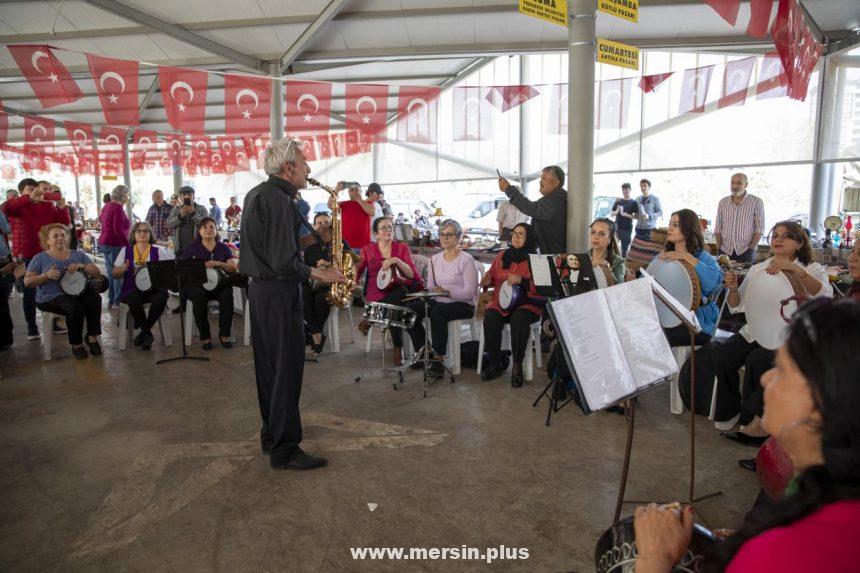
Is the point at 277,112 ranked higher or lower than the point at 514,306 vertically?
higher

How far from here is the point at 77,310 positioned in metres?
6.06

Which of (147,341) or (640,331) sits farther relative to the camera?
(147,341)

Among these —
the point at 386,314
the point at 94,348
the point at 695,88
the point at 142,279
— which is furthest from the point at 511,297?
the point at 695,88

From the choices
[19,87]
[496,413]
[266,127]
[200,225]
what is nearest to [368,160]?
[266,127]

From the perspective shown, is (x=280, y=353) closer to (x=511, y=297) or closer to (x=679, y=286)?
(x=511, y=297)

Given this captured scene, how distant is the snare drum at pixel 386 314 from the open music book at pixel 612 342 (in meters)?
2.71

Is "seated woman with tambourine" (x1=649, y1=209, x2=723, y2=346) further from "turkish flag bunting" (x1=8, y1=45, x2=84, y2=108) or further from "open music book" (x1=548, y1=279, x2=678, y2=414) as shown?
"turkish flag bunting" (x1=8, y1=45, x2=84, y2=108)

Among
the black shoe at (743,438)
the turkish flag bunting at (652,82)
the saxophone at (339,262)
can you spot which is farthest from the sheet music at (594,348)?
the turkish flag bunting at (652,82)

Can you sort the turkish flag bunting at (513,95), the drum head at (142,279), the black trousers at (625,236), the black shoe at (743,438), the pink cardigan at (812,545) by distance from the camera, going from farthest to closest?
the black trousers at (625,236)
the turkish flag bunting at (513,95)
the drum head at (142,279)
the black shoe at (743,438)
the pink cardigan at (812,545)

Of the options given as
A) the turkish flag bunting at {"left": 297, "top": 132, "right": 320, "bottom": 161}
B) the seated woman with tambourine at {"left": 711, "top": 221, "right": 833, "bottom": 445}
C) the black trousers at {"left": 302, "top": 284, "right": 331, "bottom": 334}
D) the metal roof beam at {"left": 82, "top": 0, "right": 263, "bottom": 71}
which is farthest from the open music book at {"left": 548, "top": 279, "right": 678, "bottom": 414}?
the metal roof beam at {"left": 82, "top": 0, "right": 263, "bottom": 71}

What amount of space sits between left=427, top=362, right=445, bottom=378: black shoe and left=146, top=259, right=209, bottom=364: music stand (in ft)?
7.85

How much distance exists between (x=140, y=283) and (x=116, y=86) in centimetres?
271

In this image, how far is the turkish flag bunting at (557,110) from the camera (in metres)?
9.41

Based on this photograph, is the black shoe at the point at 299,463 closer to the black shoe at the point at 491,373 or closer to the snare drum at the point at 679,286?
the black shoe at the point at 491,373
